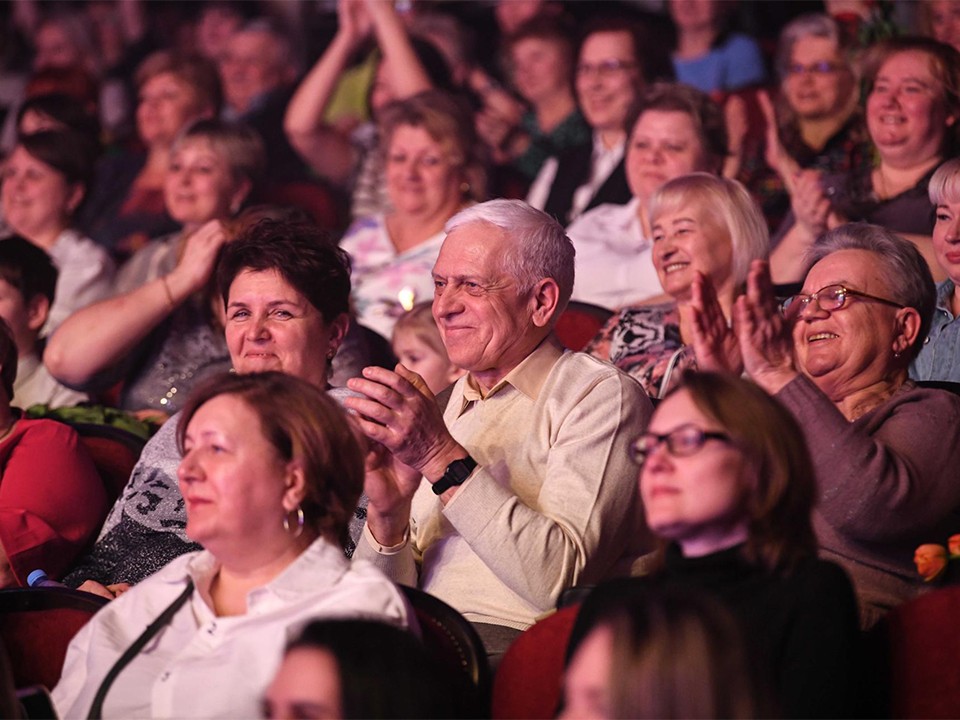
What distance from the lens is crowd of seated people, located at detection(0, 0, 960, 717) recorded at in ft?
5.44

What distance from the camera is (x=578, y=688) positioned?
143cm

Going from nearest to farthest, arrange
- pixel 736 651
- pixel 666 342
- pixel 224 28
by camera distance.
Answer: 1. pixel 736 651
2. pixel 666 342
3. pixel 224 28

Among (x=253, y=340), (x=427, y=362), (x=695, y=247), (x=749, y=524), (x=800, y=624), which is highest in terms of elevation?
(x=695, y=247)

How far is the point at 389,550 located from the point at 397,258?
1.91 m

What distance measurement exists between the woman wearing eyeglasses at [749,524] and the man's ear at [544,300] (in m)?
0.73

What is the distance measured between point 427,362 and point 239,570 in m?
1.43

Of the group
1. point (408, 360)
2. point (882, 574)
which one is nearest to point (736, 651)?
point (882, 574)

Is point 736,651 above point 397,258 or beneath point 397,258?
beneath

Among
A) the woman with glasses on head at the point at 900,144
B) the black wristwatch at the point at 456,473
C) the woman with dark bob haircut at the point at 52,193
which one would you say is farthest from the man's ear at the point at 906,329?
the woman with dark bob haircut at the point at 52,193

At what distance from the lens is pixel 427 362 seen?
3295 mm

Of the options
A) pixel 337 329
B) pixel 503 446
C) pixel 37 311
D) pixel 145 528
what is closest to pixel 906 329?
pixel 503 446

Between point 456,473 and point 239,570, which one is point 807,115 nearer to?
point 456,473

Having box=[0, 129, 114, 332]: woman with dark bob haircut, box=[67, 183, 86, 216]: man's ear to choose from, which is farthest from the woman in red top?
box=[67, 183, 86, 216]: man's ear

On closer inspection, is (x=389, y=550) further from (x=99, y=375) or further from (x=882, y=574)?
(x=99, y=375)
